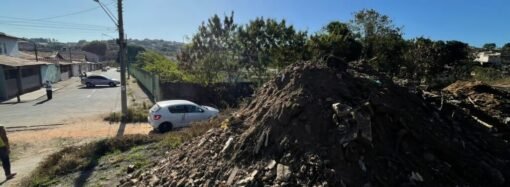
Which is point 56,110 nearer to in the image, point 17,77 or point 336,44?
point 17,77

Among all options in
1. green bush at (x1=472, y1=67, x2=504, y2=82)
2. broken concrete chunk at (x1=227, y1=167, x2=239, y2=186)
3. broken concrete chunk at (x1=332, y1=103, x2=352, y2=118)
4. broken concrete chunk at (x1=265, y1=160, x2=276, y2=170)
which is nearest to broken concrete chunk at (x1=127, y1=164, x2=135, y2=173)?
broken concrete chunk at (x1=227, y1=167, x2=239, y2=186)

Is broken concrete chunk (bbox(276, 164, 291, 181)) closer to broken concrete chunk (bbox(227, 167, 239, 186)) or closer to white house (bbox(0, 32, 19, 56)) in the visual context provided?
broken concrete chunk (bbox(227, 167, 239, 186))

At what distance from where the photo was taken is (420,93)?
851 centimetres

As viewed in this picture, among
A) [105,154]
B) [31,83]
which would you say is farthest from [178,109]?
[31,83]

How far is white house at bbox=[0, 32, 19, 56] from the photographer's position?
42828 mm

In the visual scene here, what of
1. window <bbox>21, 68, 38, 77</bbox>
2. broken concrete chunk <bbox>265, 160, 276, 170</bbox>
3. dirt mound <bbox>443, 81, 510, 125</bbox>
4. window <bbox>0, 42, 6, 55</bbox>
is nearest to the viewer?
broken concrete chunk <bbox>265, 160, 276, 170</bbox>

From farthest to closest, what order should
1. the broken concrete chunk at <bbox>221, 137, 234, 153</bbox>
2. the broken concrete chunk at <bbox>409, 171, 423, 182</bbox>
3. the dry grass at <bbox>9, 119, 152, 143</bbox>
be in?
the dry grass at <bbox>9, 119, 152, 143</bbox> → the broken concrete chunk at <bbox>221, 137, 234, 153</bbox> → the broken concrete chunk at <bbox>409, 171, 423, 182</bbox>

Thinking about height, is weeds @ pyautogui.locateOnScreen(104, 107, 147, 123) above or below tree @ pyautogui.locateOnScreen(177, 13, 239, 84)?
below

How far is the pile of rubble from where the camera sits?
5211 mm

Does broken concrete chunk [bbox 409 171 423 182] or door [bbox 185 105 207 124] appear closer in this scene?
broken concrete chunk [bbox 409 171 423 182]

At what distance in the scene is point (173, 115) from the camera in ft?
52.6

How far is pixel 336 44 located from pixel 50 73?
35.4 meters

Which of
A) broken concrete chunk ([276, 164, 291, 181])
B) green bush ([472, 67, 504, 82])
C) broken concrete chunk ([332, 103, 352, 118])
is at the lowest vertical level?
broken concrete chunk ([276, 164, 291, 181])

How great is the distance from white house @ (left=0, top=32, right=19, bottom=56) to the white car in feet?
116
